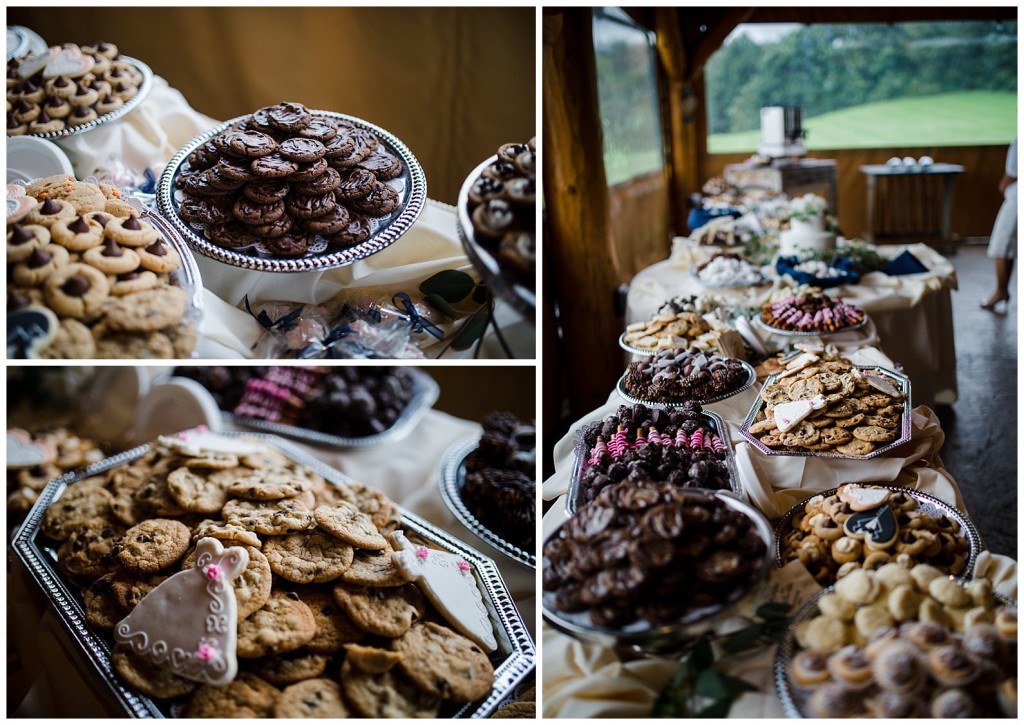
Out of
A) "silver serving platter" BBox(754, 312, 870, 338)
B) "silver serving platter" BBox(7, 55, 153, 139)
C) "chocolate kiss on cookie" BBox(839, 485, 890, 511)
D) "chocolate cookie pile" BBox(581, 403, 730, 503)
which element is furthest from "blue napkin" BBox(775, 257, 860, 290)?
"silver serving platter" BBox(7, 55, 153, 139)

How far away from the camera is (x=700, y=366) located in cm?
169

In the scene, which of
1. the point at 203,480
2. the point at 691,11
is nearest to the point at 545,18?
the point at 203,480

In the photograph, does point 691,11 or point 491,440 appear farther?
point 691,11

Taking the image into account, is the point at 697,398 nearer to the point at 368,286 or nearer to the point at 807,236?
the point at 368,286

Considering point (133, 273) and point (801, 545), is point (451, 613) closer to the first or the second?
point (801, 545)

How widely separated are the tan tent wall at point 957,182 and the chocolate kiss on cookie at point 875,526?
680cm

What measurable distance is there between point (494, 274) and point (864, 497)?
25.8 inches

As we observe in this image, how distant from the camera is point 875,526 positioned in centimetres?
111

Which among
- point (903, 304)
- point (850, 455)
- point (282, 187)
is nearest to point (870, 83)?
point (903, 304)

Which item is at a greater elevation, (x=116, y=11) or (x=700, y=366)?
(x=116, y=11)

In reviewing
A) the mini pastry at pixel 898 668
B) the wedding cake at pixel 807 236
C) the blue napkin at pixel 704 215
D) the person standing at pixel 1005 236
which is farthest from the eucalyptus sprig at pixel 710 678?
the person standing at pixel 1005 236

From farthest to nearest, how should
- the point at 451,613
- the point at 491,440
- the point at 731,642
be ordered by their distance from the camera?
the point at 491,440 < the point at 451,613 < the point at 731,642

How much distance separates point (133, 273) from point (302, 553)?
1.63ft

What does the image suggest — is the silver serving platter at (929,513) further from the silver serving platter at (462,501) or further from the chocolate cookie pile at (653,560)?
the silver serving platter at (462,501)
